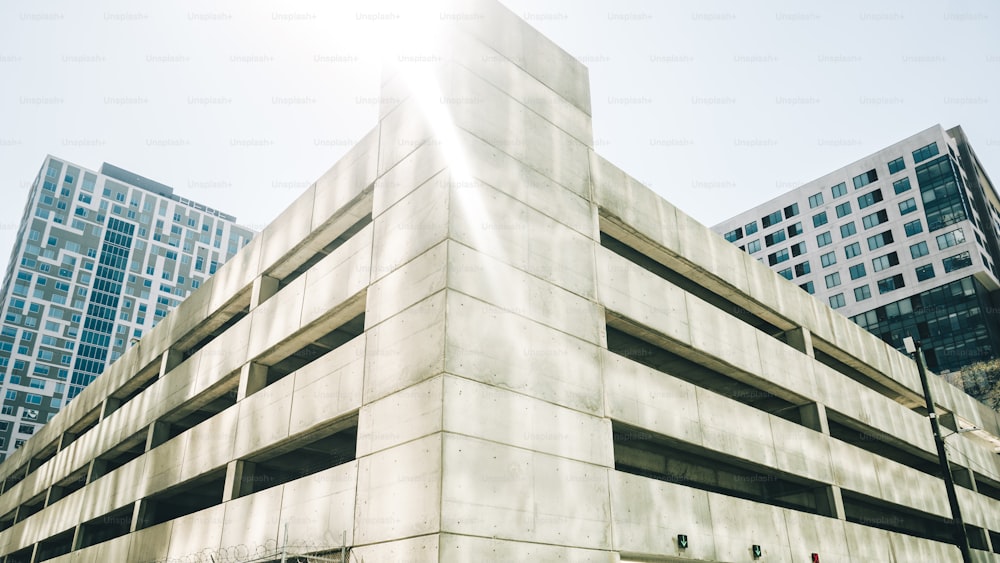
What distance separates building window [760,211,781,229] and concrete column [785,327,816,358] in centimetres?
5945

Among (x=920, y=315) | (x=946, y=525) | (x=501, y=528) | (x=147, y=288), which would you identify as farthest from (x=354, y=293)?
(x=147, y=288)

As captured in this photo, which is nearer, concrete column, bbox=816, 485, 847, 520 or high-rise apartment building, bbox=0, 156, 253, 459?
concrete column, bbox=816, 485, 847, 520

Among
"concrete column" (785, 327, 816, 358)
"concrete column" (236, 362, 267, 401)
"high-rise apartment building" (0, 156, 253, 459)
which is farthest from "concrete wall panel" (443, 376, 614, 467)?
"high-rise apartment building" (0, 156, 253, 459)

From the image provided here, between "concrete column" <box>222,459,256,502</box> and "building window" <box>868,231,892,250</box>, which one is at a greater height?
"building window" <box>868,231,892,250</box>

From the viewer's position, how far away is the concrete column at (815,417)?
21.2 meters

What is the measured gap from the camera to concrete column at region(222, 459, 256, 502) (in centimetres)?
1706

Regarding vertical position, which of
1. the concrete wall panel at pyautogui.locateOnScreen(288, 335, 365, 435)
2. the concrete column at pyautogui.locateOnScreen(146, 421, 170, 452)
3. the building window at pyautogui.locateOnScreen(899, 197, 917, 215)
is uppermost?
the building window at pyautogui.locateOnScreen(899, 197, 917, 215)

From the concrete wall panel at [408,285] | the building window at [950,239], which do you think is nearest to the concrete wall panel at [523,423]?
the concrete wall panel at [408,285]

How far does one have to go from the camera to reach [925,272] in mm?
63219

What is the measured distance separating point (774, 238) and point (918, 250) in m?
16.1

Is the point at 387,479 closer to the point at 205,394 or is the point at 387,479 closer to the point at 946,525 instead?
the point at 205,394

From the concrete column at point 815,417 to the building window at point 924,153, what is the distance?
183ft

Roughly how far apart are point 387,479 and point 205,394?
11.9m

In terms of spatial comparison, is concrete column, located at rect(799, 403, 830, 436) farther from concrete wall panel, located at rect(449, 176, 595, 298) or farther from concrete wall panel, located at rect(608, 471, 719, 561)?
concrete wall panel, located at rect(449, 176, 595, 298)
